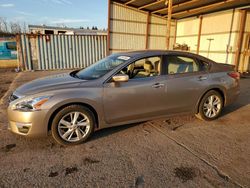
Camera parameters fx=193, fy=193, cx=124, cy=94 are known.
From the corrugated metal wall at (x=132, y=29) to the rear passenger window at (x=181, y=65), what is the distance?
10.2 m

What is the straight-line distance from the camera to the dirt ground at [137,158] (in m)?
2.40

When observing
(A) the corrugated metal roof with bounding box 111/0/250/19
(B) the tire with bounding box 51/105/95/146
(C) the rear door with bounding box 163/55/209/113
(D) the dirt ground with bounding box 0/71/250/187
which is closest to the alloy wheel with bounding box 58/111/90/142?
(B) the tire with bounding box 51/105/95/146

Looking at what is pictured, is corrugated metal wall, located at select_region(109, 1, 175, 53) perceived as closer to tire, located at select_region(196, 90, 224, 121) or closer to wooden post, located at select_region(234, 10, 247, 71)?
wooden post, located at select_region(234, 10, 247, 71)

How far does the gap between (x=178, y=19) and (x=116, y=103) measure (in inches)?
557

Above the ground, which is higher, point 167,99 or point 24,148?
point 167,99

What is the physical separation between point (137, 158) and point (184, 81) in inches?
72.2

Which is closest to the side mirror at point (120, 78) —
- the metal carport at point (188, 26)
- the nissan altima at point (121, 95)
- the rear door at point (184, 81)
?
the nissan altima at point (121, 95)

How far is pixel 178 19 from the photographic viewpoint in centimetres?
1534

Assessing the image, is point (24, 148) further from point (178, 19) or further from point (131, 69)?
point (178, 19)

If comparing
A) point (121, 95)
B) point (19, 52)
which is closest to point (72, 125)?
point (121, 95)

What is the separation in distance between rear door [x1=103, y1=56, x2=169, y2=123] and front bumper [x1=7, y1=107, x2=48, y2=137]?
99 centimetres

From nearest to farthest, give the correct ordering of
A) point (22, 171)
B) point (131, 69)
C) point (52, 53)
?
1. point (22, 171)
2. point (131, 69)
3. point (52, 53)

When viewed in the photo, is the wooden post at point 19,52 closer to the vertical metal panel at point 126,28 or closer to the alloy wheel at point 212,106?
the vertical metal panel at point 126,28

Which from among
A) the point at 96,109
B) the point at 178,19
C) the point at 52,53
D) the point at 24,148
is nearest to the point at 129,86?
the point at 96,109
